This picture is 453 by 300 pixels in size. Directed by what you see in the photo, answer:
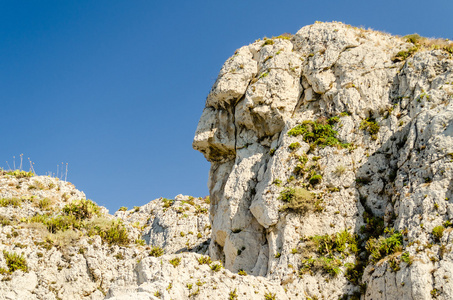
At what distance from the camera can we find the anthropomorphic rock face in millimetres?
22516

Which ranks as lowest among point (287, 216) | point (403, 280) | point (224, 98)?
point (403, 280)

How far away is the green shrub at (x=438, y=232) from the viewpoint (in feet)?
63.6

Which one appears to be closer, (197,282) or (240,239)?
Answer: (197,282)

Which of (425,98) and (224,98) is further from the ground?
(224,98)

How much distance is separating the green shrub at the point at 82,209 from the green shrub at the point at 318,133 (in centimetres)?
1669

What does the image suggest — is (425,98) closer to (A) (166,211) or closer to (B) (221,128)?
(B) (221,128)

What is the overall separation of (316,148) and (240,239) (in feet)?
30.0

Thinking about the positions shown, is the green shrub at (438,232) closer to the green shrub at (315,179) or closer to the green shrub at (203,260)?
the green shrub at (315,179)

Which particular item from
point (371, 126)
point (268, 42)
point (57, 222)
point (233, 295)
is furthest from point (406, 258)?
point (268, 42)

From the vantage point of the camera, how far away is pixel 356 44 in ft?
114

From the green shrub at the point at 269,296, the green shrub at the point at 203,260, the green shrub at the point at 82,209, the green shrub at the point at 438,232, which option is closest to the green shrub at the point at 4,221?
the green shrub at the point at 82,209

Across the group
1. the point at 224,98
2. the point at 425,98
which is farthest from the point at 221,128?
the point at 425,98

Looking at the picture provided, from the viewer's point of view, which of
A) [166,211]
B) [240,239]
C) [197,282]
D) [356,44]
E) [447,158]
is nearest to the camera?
[197,282]

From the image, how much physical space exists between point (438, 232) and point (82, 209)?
23834 millimetres
